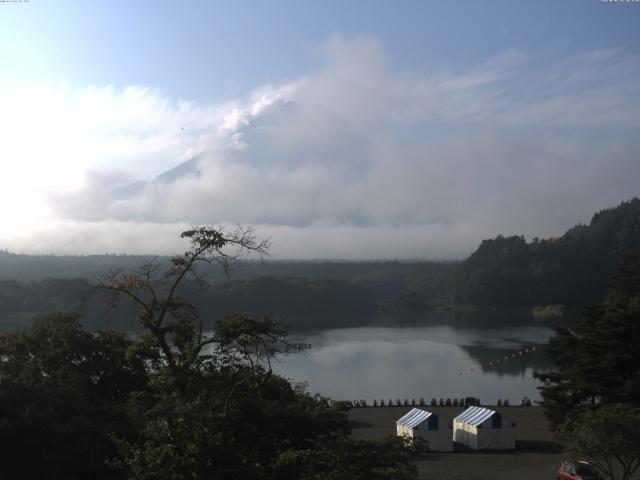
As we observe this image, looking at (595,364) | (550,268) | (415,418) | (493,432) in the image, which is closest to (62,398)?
(415,418)

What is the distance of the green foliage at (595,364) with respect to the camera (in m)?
13.6

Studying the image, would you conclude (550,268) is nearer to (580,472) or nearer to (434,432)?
(434,432)

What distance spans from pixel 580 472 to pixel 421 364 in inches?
889

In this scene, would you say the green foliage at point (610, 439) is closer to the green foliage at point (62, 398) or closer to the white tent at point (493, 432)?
the white tent at point (493, 432)

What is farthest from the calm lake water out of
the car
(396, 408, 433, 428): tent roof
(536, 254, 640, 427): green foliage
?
the car

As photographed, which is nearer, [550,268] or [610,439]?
[610,439]

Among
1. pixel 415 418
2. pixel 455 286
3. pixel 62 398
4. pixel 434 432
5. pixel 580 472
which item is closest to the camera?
pixel 62 398

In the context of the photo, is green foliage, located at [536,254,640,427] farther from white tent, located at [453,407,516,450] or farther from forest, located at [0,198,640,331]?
forest, located at [0,198,640,331]

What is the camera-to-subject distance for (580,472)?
35.3ft

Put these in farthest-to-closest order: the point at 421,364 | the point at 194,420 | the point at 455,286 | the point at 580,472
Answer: the point at 455,286 → the point at 421,364 → the point at 580,472 → the point at 194,420

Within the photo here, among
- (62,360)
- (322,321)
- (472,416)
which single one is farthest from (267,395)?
(322,321)

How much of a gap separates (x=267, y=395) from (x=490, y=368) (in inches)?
1046

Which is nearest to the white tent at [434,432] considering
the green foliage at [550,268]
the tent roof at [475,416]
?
the tent roof at [475,416]

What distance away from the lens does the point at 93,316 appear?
155ft
